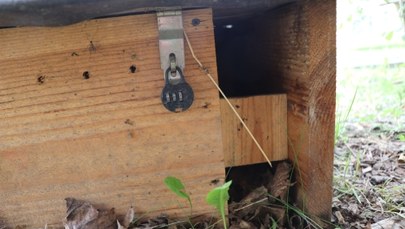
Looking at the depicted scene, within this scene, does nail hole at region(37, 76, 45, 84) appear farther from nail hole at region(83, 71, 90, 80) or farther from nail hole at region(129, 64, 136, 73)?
nail hole at region(129, 64, 136, 73)

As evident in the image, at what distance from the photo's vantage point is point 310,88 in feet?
2.85

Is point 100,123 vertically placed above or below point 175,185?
above

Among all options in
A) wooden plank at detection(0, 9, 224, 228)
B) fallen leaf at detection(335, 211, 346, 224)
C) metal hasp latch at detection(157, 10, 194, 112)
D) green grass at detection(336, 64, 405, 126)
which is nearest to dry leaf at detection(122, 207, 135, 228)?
wooden plank at detection(0, 9, 224, 228)

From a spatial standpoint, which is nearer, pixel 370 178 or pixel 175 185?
pixel 175 185

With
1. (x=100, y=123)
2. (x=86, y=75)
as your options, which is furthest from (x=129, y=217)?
(x=86, y=75)

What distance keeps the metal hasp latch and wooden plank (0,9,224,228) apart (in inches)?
0.8

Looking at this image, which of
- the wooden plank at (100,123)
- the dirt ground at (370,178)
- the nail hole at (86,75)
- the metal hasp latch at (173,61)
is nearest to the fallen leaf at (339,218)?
the dirt ground at (370,178)

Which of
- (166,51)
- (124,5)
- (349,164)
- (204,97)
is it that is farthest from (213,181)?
(349,164)

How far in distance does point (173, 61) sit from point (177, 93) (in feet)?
0.24

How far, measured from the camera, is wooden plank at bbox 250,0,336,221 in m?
0.83

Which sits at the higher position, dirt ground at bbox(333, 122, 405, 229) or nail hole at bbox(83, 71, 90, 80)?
nail hole at bbox(83, 71, 90, 80)

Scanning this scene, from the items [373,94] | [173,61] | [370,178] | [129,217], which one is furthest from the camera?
[373,94]

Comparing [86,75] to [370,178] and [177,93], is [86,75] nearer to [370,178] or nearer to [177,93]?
[177,93]

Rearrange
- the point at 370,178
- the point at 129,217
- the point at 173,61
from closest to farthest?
the point at 173,61, the point at 129,217, the point at 370,178
